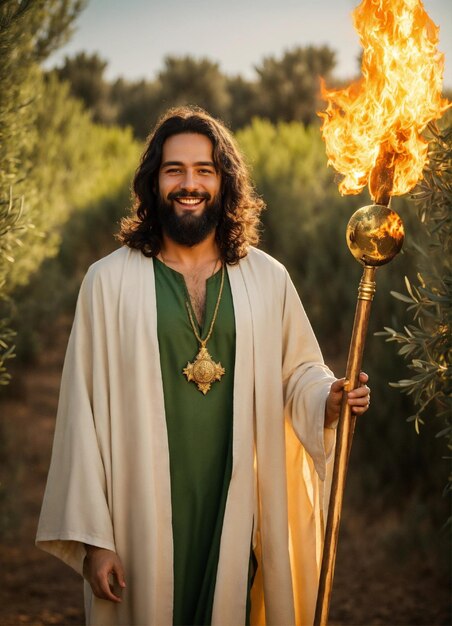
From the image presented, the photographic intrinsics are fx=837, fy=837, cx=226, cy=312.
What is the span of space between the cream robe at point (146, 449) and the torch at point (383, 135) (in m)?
0.50

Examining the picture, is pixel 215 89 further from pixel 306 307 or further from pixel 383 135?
pixel 383 135

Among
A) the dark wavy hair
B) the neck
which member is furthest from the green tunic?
the dark wavy hair

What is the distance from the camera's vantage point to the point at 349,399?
2.97 metres

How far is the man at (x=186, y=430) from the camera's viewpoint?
3.34 m

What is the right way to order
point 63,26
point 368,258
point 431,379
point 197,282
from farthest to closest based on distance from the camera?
point 63,26 → point 197,282 → point 431,379 → point 368,258

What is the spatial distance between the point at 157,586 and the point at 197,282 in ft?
4.16

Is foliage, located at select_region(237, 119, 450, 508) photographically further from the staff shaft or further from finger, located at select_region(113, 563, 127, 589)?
finger, located at select_region(113, 563, 127, 589)

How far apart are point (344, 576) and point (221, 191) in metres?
4.25

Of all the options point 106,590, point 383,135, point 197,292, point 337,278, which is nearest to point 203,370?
point 197,292

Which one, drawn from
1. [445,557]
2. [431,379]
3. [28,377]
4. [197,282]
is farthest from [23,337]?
[431,379]

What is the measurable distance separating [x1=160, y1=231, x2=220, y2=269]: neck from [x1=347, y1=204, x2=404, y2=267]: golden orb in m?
0.95

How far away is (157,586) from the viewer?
334 centimetres

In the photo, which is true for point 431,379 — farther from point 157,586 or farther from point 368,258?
point 157,586

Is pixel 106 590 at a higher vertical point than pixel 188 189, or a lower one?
lower
